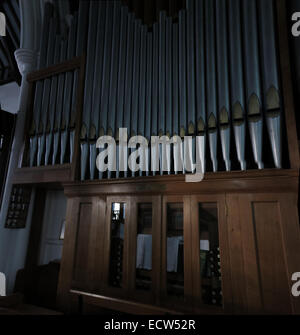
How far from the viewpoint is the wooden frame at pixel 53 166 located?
105 inches

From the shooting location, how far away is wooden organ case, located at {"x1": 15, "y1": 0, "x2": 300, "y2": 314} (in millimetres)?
1782

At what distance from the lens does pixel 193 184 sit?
2037mm

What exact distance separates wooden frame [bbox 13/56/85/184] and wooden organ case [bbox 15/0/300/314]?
0.08ft

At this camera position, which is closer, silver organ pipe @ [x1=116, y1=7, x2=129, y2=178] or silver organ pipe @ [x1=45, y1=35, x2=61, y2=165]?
silver organ pipe @ [x1=116, y1=7, x2=129, y2=178]

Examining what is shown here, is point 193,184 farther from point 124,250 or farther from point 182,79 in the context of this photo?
→ point 182,79

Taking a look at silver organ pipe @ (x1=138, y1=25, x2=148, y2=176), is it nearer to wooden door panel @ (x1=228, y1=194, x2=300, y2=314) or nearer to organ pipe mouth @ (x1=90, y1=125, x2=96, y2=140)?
organ pipe mouth @ (x1=90, y1=125, x2=96, y2=140)

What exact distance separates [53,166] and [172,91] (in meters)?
1.60

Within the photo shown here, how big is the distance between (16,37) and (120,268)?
479cm

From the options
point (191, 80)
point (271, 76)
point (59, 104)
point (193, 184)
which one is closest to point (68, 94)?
point (59, 104)

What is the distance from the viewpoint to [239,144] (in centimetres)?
194
